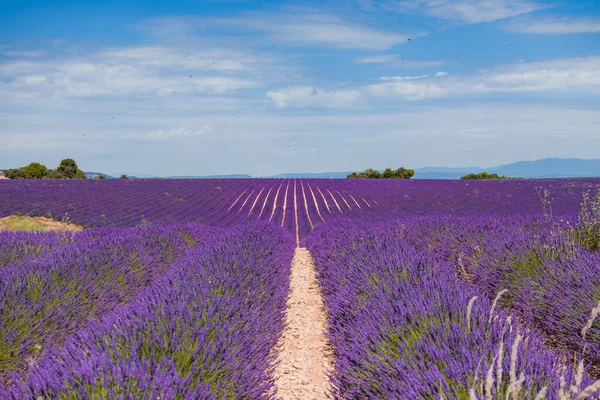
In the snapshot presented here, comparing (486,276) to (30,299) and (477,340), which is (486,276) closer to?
(477,340)

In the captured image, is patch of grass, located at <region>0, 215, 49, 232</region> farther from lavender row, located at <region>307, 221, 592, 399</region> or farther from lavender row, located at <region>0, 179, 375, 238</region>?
lavender row, located at <region>307, 221, 592, 399</region>

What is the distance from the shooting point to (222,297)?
11.6 feet

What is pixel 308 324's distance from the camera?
5.33m

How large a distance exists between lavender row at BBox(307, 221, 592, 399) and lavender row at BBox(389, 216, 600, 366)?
→ 0.35 metres

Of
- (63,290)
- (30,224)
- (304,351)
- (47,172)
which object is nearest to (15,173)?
(47,172)

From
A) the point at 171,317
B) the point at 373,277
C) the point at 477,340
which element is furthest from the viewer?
the point at 373,277

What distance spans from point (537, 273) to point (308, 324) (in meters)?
2.60

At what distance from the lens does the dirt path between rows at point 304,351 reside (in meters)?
3.63

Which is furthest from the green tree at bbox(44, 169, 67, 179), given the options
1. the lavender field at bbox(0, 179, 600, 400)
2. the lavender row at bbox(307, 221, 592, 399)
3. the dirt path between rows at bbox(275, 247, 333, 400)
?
the lavender row at bbox(307, 221, 592, 399)

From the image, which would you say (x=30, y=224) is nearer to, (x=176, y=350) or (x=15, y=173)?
(x=176, y=350)

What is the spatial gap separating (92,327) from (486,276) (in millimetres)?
4515

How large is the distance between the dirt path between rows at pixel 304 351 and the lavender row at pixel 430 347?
321 mm

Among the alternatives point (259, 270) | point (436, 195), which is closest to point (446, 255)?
point (259, 270)

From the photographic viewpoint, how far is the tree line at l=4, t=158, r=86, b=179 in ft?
179
